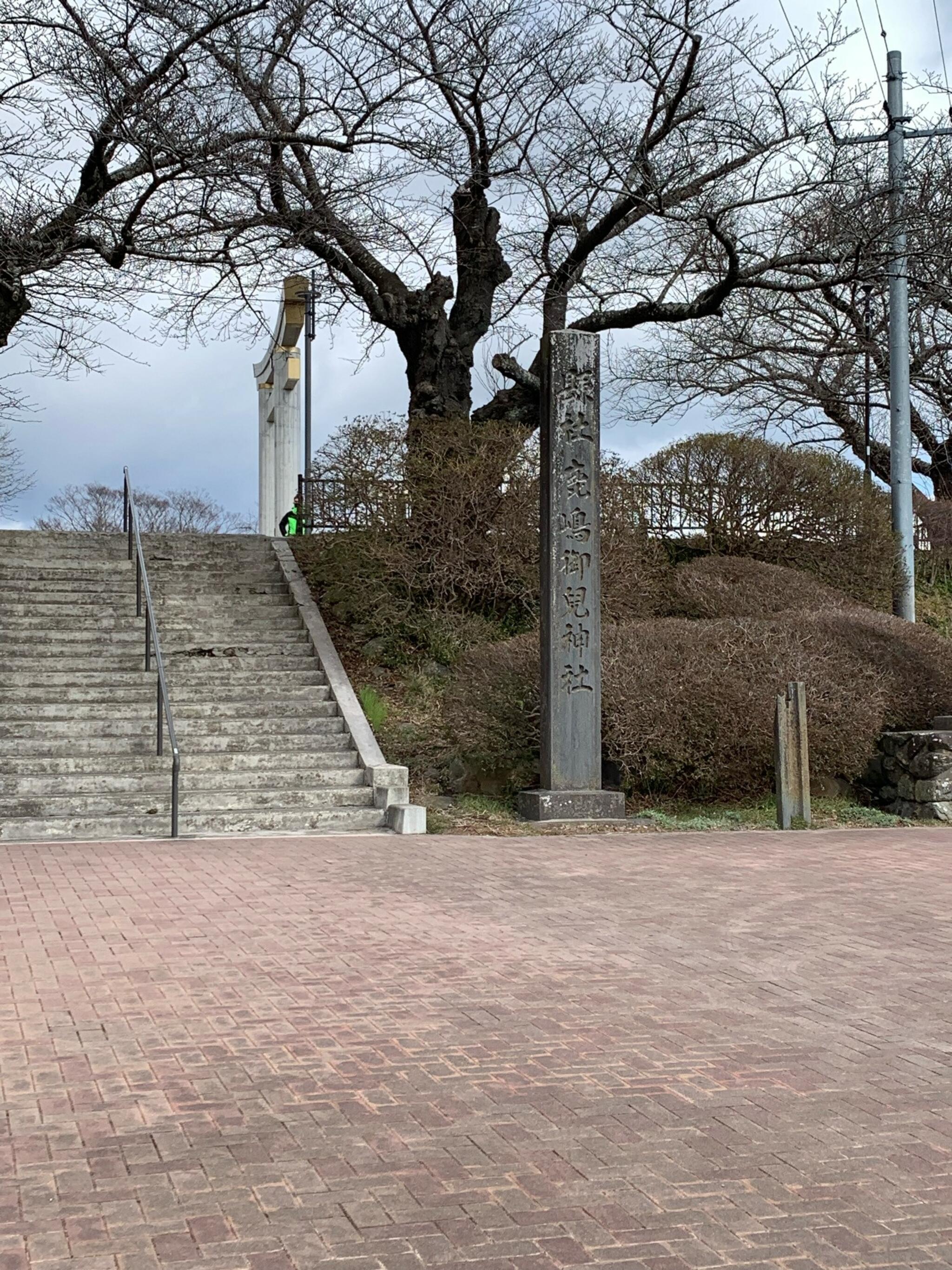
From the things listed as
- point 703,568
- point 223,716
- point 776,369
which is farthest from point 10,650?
point 776,369

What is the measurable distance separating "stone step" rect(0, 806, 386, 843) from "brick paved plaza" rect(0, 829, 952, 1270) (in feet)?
7.77

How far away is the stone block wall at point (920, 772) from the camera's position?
12.5 meters

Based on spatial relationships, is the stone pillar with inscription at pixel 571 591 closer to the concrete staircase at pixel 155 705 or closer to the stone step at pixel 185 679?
the concrete staircase at pixel 155 705

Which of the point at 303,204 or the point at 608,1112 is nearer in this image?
the point at 608,1112

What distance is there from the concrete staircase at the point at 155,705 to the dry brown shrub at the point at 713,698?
1478 millimetres

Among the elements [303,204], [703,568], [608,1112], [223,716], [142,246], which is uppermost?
[303,204]

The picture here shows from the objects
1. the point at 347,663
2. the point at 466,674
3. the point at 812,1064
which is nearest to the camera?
the point at 812,1064

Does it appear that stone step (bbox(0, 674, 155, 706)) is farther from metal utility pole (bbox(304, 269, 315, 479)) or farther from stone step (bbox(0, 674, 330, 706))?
metal utility pole (bbox(304, 269, 315, 479))

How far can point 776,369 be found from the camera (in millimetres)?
23891

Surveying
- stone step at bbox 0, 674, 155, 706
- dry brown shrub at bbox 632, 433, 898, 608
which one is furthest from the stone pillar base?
dry brown shrub at bbox 632, 433, 898, 608

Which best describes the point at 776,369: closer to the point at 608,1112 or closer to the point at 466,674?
the point at 466,674

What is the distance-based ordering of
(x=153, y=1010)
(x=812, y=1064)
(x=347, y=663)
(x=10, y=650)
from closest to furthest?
(x=812, y=1064) < (x=153, y=1010) < (x=10, y=650) < (x=347, y=663)

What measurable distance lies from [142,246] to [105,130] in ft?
5.30

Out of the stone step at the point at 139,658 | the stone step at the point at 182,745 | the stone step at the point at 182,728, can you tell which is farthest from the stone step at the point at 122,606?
the stone step at the point at 182,745
